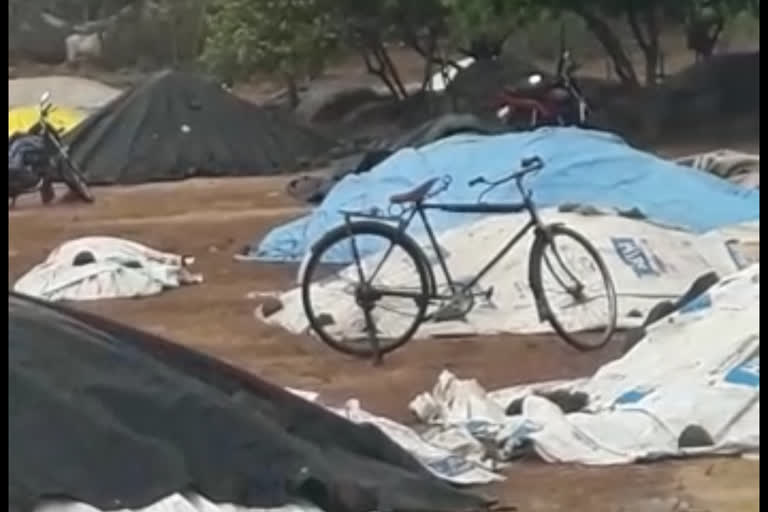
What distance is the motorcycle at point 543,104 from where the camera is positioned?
23.1m

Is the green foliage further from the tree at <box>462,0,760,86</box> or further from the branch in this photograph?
the branch

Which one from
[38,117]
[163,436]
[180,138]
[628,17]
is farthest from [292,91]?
[163,436]

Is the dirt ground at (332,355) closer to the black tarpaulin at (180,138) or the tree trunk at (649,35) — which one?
the black tarpaulin at (180,138)

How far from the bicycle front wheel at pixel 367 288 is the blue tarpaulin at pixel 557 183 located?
8.53 feet

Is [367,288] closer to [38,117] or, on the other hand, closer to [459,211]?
[459,211]

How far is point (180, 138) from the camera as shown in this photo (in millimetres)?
25281

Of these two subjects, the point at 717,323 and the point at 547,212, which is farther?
the point at 547,212

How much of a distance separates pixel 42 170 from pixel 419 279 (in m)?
13.1

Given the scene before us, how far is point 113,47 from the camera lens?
37.0 metres

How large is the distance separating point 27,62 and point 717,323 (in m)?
31.4

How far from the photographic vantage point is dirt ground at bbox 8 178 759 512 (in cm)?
683

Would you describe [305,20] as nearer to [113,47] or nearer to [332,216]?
[113,47]

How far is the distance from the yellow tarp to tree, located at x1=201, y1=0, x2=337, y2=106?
2.49 meters

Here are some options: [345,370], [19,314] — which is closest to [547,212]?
[345,370]
